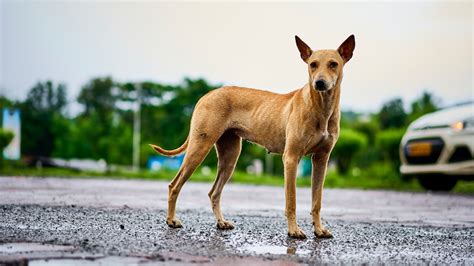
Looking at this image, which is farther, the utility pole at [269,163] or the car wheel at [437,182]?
the utility pole at [269,163]

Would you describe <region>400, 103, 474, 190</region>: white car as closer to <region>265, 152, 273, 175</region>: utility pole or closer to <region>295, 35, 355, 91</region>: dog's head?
<region>295, 35, 355, 91</region>: dog's head

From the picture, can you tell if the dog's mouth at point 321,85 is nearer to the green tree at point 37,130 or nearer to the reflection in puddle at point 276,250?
the reflection in puddle at point 276,250

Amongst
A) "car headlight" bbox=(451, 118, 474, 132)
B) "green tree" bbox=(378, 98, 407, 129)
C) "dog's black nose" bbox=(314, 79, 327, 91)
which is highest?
"green tree" bbox=(378, 98, 407, 129)

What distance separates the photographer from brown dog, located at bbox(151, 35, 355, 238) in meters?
6.39

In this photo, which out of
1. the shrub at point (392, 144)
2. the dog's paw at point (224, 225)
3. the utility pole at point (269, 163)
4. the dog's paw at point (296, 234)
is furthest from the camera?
the utility pole at point (269, 163)

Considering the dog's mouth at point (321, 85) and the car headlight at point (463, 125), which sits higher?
the car headlight at point (463, 125)

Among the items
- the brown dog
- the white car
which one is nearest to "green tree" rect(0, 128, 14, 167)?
the white car

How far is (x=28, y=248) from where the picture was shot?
4805 mm

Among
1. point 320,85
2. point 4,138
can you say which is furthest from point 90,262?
point 4,138

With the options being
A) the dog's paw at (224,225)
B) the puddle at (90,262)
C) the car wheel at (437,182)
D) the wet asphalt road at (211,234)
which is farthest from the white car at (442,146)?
the puddle at (90,262)

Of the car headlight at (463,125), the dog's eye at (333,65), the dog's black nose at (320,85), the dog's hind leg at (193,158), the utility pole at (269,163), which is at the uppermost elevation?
the dog's eye at (333,65)

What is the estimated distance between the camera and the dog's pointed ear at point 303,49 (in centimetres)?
656

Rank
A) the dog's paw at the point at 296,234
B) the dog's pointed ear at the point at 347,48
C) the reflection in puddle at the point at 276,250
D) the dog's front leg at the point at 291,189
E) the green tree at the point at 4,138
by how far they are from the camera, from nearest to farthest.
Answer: the reflection in puddle at the point at 276,250 < the dog's paw at the point at 296,234 < the dog's front leg at the point at 291,189 < the dog's pointed ear at the point at 347,48 < the green tree at the point at 4,138

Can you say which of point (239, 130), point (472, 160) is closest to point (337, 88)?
point (239, 130)
